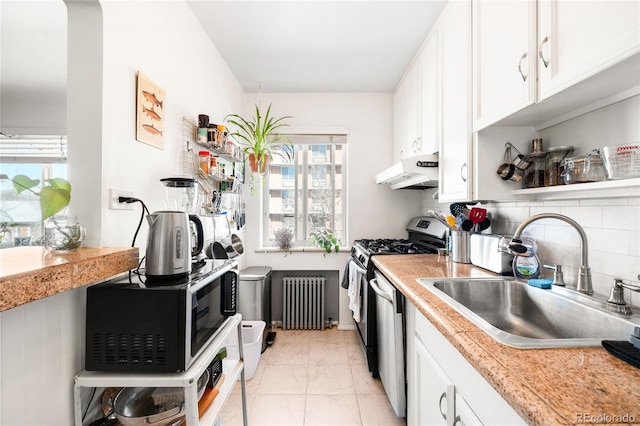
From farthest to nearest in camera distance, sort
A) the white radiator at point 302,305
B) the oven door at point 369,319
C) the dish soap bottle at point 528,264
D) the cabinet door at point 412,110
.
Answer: the white radiator at point 302,305
the cabinet door at point 412,110
the oven door at point 369,319
the dish soap bottle at point 528,264

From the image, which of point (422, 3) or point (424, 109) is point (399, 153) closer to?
point (424, 109)

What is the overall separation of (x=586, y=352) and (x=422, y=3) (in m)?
1.99

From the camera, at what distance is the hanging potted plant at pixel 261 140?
8.01ft

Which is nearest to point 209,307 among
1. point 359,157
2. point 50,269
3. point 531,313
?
point 50,269

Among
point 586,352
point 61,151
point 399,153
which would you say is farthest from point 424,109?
point 61,151

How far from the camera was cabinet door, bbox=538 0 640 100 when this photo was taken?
719 mm

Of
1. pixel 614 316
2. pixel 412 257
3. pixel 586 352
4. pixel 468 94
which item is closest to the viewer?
pixel 586 352

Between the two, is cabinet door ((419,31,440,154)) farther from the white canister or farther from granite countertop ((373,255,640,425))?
granite countertop ((373,255,640,425))

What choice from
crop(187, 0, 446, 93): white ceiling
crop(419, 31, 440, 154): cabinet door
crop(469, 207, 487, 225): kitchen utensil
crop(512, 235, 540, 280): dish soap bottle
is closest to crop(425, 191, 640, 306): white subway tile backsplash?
crop(512, 235, 540, 280): dish soap bottle

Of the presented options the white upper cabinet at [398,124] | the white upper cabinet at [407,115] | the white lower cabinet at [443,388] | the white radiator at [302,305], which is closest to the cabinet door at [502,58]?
the white upper cabinet at [407,115]

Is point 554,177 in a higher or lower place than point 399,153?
lower

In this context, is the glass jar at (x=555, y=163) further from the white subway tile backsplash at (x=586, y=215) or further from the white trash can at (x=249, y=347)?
the white trash can at (x=249, y=347)

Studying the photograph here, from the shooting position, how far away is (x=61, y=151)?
1.80 m

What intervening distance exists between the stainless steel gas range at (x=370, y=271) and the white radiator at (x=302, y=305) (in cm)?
48
